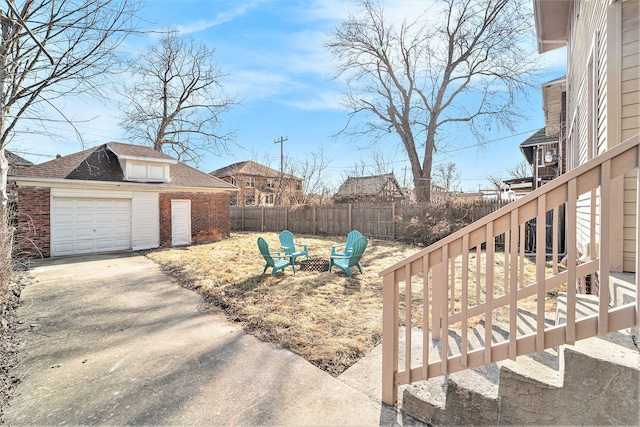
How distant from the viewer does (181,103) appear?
70.8 ft

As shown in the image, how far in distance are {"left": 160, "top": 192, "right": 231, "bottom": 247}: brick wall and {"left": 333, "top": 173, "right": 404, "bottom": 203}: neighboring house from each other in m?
10.9

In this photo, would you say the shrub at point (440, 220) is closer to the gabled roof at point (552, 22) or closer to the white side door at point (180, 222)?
the gabled roof at point (552, 22)

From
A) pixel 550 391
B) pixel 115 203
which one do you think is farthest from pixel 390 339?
pixel 115 203

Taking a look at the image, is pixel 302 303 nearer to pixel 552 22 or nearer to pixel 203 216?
pixel 552 22

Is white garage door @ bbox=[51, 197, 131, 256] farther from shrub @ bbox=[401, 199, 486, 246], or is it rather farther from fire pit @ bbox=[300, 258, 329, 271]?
shrub @ bbox=[401, 199, 486, 246]

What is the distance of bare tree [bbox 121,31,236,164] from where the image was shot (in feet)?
60.1

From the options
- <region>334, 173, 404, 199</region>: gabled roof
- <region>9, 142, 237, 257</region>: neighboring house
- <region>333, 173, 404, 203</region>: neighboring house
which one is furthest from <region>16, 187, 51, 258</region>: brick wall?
<region>334, 173, 404, 199</region>: gabled roof

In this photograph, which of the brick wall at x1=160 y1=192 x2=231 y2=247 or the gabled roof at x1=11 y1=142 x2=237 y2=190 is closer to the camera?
the gabled roof at x1=11 y1=142 x2=237 y2=190

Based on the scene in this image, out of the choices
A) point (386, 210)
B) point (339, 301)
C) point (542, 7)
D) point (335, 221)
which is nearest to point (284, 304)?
point (339, 301)

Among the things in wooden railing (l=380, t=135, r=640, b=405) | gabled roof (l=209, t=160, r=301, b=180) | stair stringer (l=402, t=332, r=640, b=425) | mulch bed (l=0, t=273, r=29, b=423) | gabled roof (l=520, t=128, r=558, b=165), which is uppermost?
gabled roof (l=209, t=160, r=301, b=180)

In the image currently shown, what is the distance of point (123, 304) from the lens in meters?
5.11

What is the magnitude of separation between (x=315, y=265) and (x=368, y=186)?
17712 mm

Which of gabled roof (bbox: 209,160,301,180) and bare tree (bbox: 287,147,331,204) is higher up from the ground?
gabled roof (bbox: 209,160,301,180)

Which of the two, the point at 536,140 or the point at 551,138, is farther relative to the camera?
the point at 536,140
